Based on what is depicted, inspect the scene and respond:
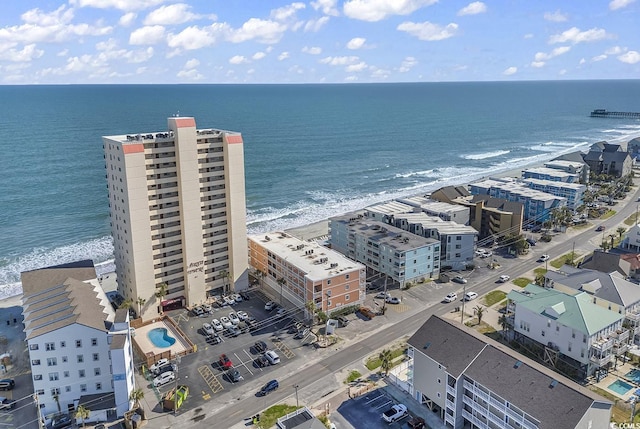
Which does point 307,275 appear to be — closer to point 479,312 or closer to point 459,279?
point 479,312

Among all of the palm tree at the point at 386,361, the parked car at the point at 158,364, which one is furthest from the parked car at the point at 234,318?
the palm tree at the point at 386,361

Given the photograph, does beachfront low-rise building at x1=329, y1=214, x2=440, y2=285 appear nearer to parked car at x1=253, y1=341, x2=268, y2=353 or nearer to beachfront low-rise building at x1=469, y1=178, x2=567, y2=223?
parked car at x1=253, y1=341, x2=268, y2=353

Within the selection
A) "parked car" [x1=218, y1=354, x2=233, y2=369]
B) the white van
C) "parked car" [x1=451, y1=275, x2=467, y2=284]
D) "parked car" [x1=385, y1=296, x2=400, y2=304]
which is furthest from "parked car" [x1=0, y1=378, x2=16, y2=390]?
"parked car" [x1=451, y1=275, x2=467, y2=284]

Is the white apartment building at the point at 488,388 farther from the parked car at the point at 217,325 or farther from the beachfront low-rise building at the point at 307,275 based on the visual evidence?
the parked car at the point at 217,325

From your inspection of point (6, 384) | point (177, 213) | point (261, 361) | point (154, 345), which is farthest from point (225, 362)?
point (177, 213)

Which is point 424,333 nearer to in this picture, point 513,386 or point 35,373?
point 513,386

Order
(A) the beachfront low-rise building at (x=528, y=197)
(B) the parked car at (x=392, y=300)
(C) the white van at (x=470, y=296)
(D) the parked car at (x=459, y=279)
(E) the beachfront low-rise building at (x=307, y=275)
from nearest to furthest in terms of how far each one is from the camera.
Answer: (E) the beachfront low-rise building at (x=307, y=275), (B) the parked car at (x=392, y=300), (C) the white van at (x=470, y=296), (D) the parked car at (x=459, y=279), (A) the beachfront low-rise building at (x=528, y=197)
